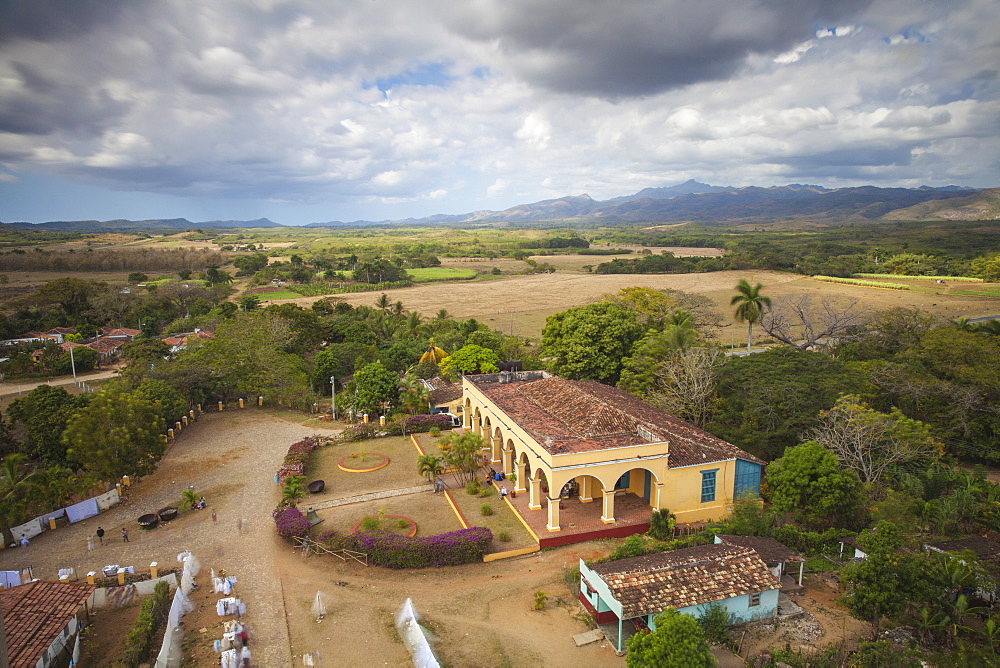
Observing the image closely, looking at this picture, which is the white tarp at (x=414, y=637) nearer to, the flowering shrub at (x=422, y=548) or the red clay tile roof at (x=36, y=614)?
the flowering shrub at (x=422, y=548)

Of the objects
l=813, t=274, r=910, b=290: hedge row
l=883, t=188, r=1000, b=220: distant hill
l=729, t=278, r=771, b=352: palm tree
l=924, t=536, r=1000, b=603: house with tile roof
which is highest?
l=883, t=188, r=1000, b=220: distant hill

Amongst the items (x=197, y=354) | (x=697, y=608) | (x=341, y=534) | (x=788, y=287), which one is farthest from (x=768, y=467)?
(x=788, y=287)

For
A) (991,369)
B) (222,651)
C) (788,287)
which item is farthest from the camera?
(788,287)

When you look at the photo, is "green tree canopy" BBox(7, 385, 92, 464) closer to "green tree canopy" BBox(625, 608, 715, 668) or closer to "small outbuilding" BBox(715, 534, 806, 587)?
"green tree canopy" BBox(625, 608, 715, 668)

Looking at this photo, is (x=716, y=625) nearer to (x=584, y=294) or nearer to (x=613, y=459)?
(x=613, y=459)

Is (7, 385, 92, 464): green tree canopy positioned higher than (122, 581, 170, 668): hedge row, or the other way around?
(7, 385, 92, 464): green tree canopy

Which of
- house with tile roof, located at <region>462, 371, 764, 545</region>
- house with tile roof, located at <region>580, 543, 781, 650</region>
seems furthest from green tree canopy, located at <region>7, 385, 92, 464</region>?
house with tile roof, located at <region>580, 543, 781, 650</region>

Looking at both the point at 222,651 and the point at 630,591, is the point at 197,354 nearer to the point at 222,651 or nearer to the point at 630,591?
the point at 222,651
